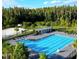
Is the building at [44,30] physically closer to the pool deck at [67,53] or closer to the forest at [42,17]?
the forest at [42,17]

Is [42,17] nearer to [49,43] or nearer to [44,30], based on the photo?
[44,30]

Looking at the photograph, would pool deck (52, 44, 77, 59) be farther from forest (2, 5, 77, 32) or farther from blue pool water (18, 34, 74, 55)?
forest (2, 5, 77, 32)

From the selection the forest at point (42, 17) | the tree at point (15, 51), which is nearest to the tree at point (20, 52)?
the tree at point (15, 51)

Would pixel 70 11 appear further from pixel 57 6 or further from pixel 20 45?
pixel 20 45

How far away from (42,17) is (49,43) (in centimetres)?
29

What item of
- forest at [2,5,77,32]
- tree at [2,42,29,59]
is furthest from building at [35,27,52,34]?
tree at [2,42,29,59]

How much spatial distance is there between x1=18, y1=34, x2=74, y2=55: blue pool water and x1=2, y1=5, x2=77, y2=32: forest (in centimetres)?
11

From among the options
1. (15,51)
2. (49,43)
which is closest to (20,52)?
(15,51)

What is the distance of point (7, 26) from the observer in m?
2.18

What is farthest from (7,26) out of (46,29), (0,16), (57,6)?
(57,6)

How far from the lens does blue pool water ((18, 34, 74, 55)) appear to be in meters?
2.17

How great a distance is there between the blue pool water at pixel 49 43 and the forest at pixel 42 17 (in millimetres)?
113

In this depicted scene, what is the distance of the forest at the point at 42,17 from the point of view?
2.19 metres

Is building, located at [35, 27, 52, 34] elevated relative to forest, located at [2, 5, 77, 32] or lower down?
lower down
